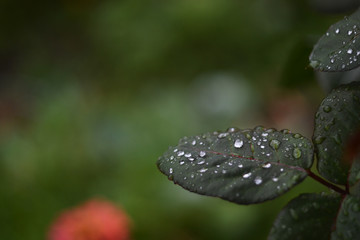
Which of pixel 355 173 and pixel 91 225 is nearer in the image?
pixel 355 173

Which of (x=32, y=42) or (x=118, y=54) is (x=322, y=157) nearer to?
(x=118, y=54)

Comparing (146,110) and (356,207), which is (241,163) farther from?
(146,110)

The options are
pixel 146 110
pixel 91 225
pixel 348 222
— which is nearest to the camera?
pixel 348 222

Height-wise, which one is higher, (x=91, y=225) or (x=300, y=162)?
(x=91, y=225)

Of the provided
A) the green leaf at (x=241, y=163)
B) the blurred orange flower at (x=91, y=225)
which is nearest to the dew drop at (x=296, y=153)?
the green leaf at (x=241, y=163)

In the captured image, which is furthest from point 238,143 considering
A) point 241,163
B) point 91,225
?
point 91,225

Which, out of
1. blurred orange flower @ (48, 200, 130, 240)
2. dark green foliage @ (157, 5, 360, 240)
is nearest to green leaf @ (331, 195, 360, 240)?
dark green foliage @ (157, 5, 360, 240)

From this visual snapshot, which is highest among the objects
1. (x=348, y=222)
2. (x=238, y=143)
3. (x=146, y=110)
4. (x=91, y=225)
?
(x=146, y=110)

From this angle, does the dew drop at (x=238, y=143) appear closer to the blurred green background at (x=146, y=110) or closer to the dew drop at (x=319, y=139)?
the dew drop at (x=319, y=139)
